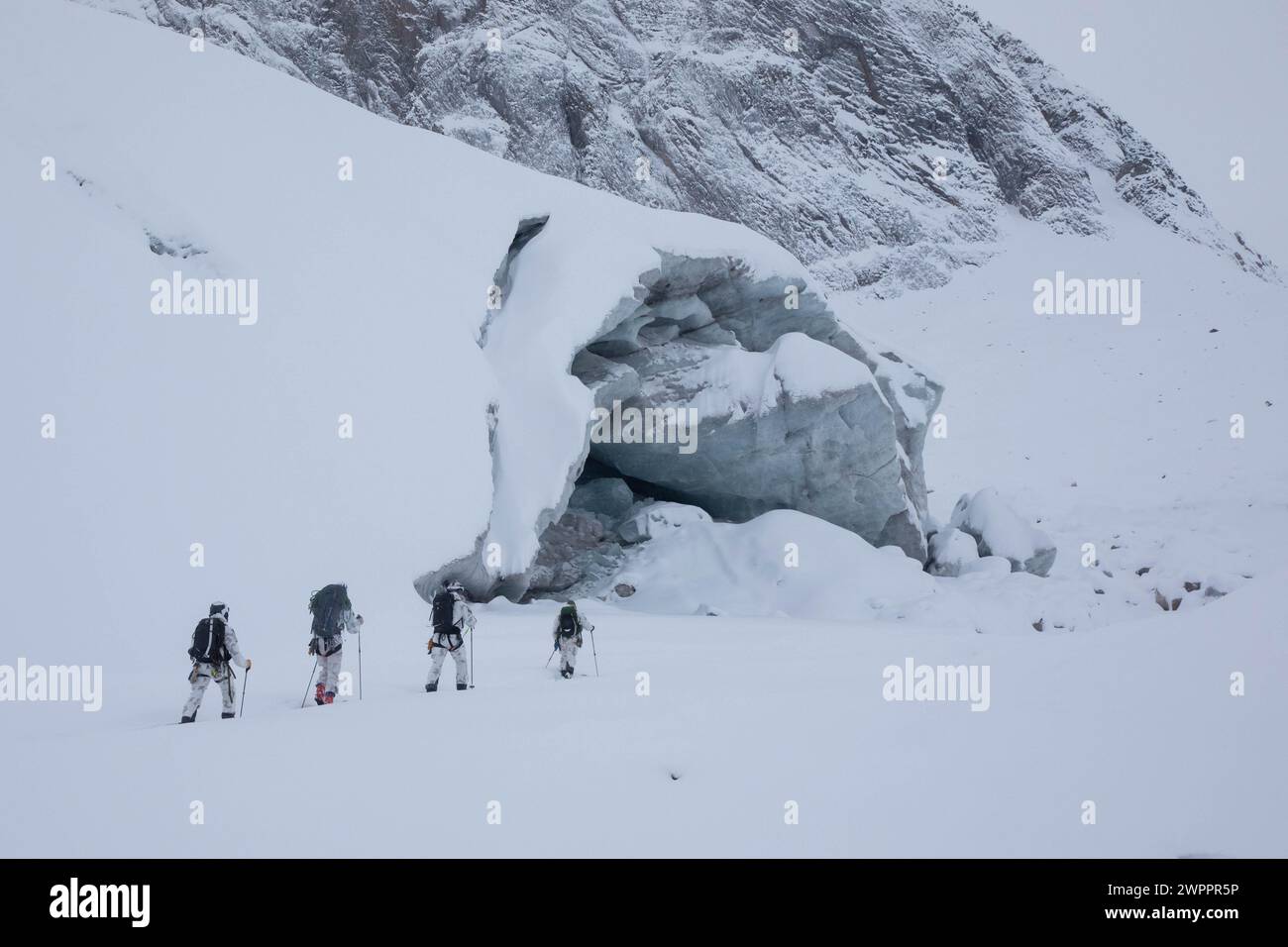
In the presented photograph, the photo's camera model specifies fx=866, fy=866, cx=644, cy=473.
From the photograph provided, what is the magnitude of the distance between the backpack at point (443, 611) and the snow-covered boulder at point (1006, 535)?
1755cm

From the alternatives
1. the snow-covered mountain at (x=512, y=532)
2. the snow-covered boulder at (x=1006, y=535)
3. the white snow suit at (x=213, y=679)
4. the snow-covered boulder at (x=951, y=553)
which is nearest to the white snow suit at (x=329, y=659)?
the snow-covered mountain at (x=512, y=532)

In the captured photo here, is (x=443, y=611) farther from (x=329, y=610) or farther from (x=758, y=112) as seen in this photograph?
(x=758, y=112)

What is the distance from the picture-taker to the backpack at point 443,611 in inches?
364

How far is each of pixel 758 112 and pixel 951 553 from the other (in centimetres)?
4251

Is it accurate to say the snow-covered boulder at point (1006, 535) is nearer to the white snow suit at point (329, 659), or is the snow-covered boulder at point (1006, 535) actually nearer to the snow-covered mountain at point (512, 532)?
the snow-covered mountain at point (512, 532)

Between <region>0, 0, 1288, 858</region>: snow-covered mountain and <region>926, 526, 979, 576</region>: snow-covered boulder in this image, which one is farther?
<region>926, 526, 979, 576</region>: snow-covered boulder

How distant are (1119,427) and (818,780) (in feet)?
118

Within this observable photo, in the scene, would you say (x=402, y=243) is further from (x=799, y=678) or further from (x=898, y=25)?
(x=898, y=25)

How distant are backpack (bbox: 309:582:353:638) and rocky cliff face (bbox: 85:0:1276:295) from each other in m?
44.9

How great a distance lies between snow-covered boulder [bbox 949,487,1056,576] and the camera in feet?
75.3

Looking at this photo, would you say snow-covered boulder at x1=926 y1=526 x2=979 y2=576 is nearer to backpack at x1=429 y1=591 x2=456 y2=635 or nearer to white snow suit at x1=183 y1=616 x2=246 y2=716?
backpack at x1=429 y1=591 x2=456 y2=635

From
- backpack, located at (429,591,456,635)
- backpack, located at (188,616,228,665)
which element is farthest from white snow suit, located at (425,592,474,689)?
backpack, located at (188,616,228,665)

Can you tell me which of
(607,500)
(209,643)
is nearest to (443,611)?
(209,643)

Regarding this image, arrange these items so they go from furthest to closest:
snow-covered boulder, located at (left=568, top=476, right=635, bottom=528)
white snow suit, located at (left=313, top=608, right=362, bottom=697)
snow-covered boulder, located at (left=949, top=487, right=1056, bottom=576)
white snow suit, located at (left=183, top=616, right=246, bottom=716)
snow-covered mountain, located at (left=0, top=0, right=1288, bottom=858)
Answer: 1. snow-covered boulder, located at (left=949, top=487, right=1056, bottom=576)
2. snow-covered boulder, located at (left=568, top=476, right=635, bottom=528)
3. white snow suit, located at (left=313, top=608, right=362, bottom=697)
4. white snow suit, located at (left=183, top=616, right=246, bottom=716)
5. snow-covered mountain, located at (left=0, top=0, right=1288, bottom=858)
